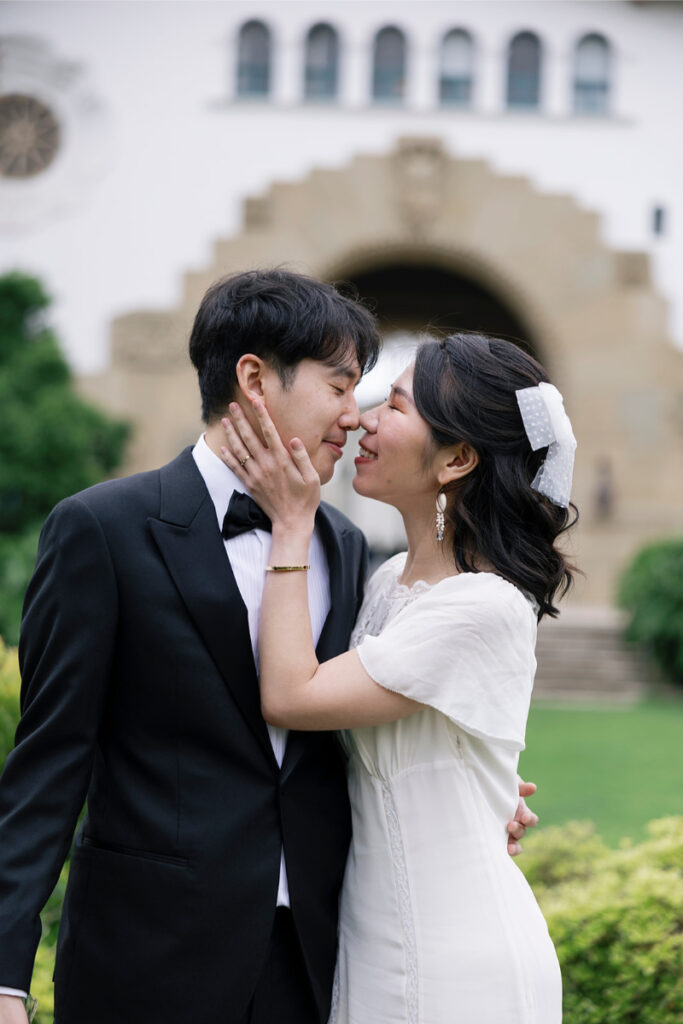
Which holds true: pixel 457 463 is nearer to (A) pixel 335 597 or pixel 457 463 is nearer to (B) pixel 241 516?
(A) pixel 335 597

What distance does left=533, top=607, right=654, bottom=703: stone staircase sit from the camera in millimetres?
14523

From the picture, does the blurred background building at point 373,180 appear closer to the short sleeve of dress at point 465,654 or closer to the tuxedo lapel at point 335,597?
the tuxedo lapel at point 335,597

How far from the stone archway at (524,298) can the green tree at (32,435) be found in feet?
5.48

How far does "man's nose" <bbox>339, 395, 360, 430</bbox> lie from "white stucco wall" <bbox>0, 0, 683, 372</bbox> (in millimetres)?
18075

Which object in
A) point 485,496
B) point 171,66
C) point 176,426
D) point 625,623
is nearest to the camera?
point 485,496

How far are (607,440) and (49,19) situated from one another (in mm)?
13195

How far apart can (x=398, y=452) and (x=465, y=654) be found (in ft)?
1.82

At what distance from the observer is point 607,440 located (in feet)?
65.6

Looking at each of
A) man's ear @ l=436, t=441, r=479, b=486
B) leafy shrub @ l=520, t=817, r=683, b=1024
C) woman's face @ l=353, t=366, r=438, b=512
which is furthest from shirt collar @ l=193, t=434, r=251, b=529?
leafy shrub @ l=520, t=817, r=683, b=1024

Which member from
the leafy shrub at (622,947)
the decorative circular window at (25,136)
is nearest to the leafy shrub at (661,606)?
the leafy shrub at (622,947)

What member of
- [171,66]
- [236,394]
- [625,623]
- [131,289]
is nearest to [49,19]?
[171,66]

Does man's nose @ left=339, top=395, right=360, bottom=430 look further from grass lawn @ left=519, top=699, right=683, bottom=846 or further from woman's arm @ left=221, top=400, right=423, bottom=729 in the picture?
grass lawn @ left=519, top=699, right=683, bottom=846

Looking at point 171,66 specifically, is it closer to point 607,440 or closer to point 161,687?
point 607,440

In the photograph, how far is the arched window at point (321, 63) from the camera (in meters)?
21.9
